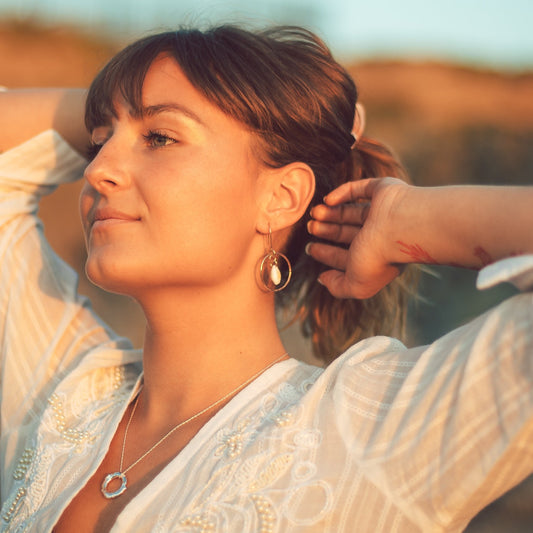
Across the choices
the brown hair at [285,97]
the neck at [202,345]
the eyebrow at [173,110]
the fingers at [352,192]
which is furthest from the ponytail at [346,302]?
the eyebrow at [173,110]

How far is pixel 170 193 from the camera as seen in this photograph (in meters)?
1.88

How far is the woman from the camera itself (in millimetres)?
1462

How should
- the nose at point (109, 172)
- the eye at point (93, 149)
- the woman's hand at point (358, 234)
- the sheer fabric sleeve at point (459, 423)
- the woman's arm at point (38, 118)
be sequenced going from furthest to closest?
the woman's arm at point (38, 118) < the eye at point (93, 149) < the nose at point (109, 172) < the woman's hand at point (358, 234) < the sheer fabric sleeve at point (459, 423)

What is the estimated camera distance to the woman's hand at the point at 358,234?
184cm

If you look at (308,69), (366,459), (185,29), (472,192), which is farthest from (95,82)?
(366,459)

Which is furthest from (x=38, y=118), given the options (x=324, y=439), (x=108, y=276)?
(x=324, y=439)

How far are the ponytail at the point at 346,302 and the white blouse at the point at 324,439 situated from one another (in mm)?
465

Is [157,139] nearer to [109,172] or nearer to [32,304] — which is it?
[109,172]

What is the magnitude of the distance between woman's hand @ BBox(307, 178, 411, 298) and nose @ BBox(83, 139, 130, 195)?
62 cm

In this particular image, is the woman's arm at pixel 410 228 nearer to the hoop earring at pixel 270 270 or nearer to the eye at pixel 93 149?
the hoop earring at pixel 270 270

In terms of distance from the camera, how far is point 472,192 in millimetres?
1630

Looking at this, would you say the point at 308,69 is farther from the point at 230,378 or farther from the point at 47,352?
the point at 47,352

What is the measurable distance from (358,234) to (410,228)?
0.63 feet

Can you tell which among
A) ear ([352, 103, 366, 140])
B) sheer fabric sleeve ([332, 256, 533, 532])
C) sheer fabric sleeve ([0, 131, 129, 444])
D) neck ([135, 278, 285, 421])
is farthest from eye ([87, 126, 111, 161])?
sheer fabric sleeve ([332, 256, 533, 532])
